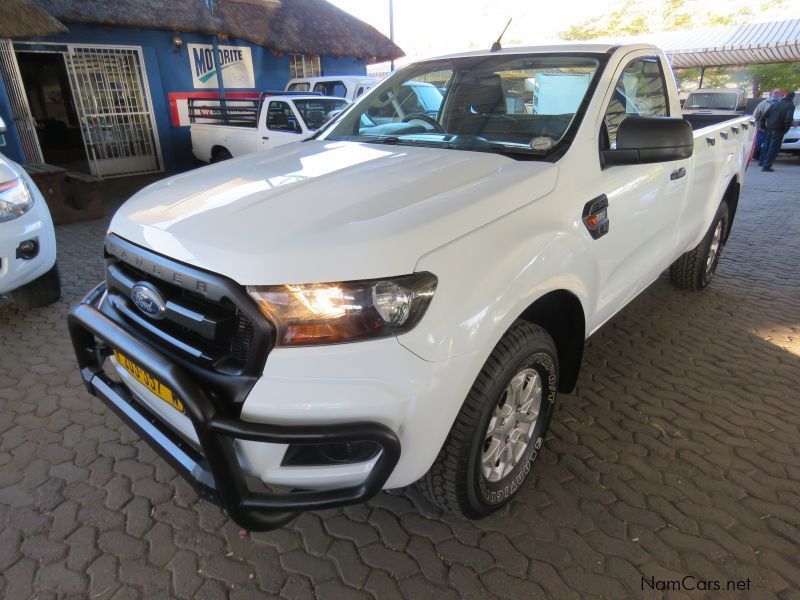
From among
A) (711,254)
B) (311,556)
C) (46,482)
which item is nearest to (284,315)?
(311,556)

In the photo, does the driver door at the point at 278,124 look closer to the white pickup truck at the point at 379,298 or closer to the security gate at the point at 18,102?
the security gate at the point at 18,102

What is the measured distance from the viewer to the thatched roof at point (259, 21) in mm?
9532

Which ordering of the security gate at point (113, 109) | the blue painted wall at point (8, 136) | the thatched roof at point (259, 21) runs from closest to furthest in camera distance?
the blue painted wall at point (8, 136) < the thatched roof at point (259, 21) < the security gate at point (113, 109)

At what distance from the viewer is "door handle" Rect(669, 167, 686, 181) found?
118 inches

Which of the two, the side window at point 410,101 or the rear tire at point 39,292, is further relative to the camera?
the rear tire at point 39,292

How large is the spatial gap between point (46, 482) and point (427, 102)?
9.16ft

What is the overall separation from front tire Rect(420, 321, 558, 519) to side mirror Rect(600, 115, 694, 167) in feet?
2.87

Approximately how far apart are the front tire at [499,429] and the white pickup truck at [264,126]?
6281 millimetres

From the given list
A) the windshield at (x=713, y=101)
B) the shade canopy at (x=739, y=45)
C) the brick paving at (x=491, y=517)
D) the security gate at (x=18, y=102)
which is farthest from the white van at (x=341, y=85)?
the shade canopy at (x=739, y=45)

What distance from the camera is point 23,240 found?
3.79m

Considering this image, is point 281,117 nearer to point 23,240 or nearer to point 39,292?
point 39,292

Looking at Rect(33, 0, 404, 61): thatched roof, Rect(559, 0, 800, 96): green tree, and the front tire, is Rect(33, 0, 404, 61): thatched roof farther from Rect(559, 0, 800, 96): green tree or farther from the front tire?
Rect(559, 0, 800, 96): green tree

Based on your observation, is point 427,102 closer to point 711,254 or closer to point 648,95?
point 648,95

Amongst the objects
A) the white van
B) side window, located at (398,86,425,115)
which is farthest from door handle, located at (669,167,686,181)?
the white van
